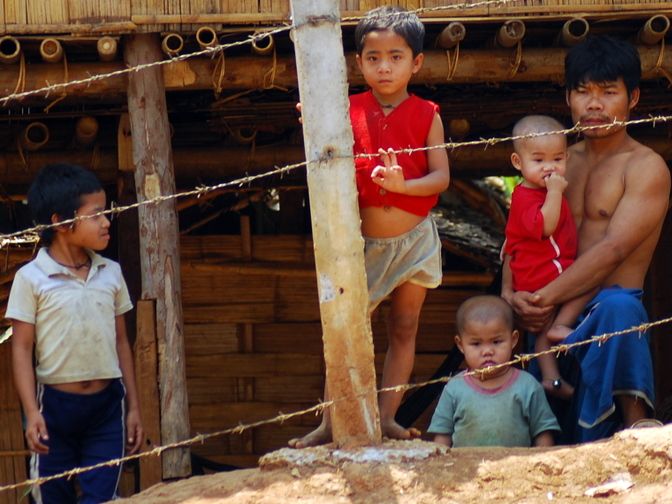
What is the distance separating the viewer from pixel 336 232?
15.1 feet

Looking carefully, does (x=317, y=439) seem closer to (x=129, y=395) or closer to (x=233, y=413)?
(x=129, y=395)

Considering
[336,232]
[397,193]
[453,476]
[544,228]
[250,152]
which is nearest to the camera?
[453,476]

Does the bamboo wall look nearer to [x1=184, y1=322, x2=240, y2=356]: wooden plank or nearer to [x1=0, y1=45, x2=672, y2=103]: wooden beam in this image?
[x1=184, y1=322, x2=240, y2=356]: wooden plank

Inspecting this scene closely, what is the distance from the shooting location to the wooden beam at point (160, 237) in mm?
5699

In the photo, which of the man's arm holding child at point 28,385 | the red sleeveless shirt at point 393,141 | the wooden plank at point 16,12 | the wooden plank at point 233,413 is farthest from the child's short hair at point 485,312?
the wooden plank at point 233,413

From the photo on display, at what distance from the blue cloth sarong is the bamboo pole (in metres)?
0.92

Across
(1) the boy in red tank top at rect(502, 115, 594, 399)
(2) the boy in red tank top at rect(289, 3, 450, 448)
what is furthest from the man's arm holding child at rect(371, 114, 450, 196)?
(1) the boy in red tank top at rect(502, 115, 594, 399)

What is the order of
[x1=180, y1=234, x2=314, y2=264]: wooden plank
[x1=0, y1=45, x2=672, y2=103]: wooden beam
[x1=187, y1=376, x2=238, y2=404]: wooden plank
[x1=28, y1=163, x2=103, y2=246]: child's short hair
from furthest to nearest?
1. [x1=187, y1=376, x2=238, y2=404]: wooden plank
2. [x1=180, y1=234, x2=314, y2=264]: wooden plank
3. [x1=0, y1=45, x2=672, y2=103]: wooden beam
4. [x1=28, y1=163, x2=103, y2=246]: child's short hair

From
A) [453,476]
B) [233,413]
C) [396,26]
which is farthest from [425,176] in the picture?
[233,413]

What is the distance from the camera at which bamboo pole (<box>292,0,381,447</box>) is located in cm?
459

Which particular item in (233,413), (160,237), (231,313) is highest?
(160,237)

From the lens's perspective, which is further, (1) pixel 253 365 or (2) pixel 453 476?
(1) pixel 253 365

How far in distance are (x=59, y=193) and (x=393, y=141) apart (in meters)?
1.23

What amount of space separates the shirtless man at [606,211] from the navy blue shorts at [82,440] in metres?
1.61
